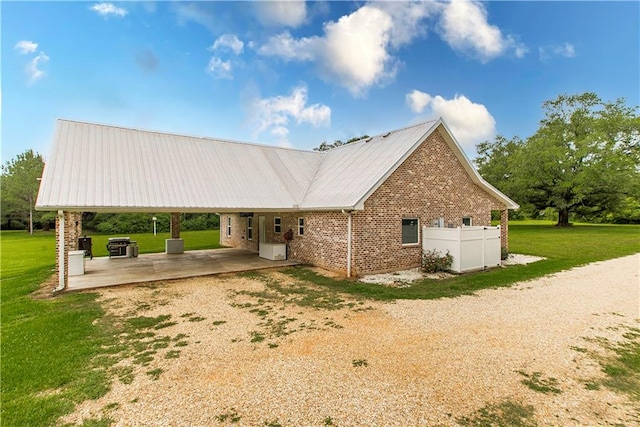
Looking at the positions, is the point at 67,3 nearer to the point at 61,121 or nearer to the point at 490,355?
the point at 61,121

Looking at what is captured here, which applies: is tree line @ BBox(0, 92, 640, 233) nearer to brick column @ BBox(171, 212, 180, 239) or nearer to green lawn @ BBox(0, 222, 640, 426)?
green lawn @ BBox(0, 222, 640, 426)

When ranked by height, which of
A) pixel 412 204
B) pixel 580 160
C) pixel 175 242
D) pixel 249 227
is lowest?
pixel 175 242

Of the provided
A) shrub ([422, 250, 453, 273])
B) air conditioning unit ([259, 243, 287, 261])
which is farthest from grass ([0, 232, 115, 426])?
shrub ([422, 250, 453, 273])

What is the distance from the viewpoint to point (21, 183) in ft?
123

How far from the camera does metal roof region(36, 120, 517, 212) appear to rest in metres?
10.4

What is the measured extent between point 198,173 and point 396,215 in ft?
28.2

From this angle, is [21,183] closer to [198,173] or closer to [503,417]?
[198,173]

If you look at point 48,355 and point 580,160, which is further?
A: point 580,160

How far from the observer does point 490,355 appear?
5254mm

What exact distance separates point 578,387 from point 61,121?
1730 centimetres

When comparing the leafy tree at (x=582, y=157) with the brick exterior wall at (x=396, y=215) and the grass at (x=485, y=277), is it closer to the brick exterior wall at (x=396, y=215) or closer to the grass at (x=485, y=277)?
the grass at (x=485, y=277)

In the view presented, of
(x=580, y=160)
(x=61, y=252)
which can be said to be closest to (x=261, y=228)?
(x=61, y=252)

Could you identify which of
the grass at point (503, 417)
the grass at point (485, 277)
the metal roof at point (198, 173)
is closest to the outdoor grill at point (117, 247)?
the metal roof at point (198, 173)

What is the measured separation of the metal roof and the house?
0.16 ft
